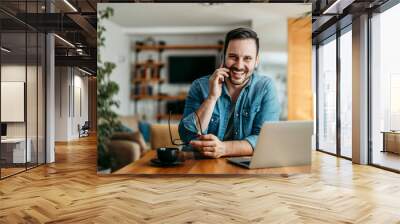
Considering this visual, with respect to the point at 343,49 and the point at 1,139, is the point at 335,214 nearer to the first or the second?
the point at 1,139

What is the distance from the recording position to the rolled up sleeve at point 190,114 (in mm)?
4238

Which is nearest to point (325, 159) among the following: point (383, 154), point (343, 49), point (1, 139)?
point (383, 154)

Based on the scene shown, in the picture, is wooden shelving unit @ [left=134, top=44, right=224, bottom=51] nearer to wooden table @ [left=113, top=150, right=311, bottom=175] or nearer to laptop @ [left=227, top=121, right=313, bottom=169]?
laptop @ [left=227, top=121, right=313, bottom=169]

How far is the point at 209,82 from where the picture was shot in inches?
169

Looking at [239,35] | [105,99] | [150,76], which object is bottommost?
[105,99]

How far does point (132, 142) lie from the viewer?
423cm

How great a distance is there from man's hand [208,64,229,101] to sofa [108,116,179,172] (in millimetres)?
544

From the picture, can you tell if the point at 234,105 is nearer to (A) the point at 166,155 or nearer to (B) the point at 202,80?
(B) the point at 202,80

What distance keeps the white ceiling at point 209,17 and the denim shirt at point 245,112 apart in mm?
479

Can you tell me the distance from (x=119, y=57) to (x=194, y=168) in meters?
1.51

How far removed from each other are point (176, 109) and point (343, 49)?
3689mm

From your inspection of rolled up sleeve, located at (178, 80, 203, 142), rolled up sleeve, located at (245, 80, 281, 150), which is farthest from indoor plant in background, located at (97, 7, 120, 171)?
rolled up sleeve, located at (245, 80, 281, 150)

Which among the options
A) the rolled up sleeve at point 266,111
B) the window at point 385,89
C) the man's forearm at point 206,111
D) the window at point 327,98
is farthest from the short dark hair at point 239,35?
the window at point 327,98

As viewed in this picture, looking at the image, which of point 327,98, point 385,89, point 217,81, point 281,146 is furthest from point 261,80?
point 327,98
